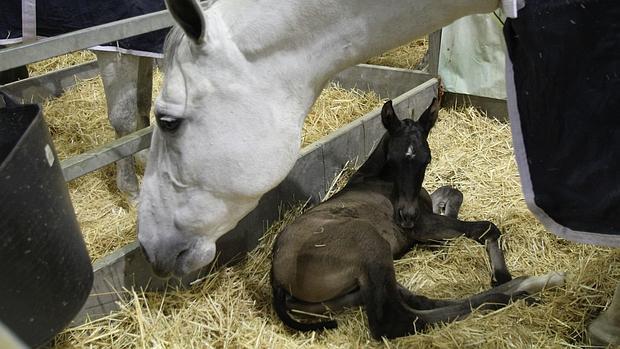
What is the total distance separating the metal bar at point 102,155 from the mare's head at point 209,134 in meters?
0.43

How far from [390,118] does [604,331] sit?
1.34 metres

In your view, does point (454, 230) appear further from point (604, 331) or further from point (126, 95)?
point (126, 95)

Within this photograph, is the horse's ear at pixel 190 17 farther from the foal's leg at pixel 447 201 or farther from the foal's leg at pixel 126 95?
the foal's leg at pixel 447 201

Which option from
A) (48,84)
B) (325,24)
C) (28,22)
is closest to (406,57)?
(48,84)

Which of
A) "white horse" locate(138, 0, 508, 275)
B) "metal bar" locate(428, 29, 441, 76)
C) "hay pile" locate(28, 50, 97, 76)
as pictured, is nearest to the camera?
"white horse" locate(138, 0, 508, 275)

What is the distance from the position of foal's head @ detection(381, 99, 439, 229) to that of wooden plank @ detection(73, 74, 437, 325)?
46 cm

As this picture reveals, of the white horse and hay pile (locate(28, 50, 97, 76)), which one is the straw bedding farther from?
hay pile (locate(28, 50, 97, 76))

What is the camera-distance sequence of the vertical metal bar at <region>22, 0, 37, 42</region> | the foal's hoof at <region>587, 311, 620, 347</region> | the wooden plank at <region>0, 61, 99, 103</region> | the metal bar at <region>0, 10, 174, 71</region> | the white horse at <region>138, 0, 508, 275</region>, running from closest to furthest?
the white horse at <region>138, 0, 508, 275</region> → the metal bar at <region>0, 10, 174, 71</region> → the foal's hoof at <region>587, 311, 620, 347</region> → the vertical metal bar at <region>22, 0, 37, 42</region> → the wooden plank at <region>0, 61, 99, 103</region>

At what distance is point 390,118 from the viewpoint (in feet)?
9.84

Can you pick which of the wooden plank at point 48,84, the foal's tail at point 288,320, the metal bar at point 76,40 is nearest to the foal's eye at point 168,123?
the metal bar at point 76,40

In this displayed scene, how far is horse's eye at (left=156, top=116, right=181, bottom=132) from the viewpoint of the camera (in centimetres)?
171

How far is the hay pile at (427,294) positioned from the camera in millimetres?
2289

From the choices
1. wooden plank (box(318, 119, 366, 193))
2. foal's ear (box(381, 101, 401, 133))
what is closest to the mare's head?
foal's ear (box(381, 101, 401, 133))

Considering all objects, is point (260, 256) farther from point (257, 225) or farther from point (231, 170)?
point (231, 170)
